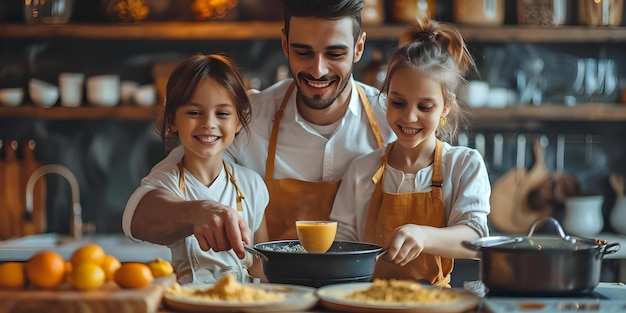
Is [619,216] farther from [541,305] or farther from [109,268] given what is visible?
[109,268]

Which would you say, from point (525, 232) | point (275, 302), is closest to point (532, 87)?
point (525, 232)

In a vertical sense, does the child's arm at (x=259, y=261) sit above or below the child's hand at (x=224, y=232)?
below

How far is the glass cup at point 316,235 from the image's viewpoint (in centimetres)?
210

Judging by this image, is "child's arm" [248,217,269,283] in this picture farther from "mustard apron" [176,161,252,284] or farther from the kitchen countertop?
the kitchen countertop

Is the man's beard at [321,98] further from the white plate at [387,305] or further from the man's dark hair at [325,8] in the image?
the white plate at [387,305]

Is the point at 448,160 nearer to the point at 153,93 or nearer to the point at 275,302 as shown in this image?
the point at 275,302

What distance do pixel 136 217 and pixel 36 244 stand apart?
1975mm

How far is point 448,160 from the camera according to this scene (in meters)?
2.56

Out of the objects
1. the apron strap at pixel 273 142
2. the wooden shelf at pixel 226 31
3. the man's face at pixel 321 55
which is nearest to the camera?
the man's face at pixel 321 55

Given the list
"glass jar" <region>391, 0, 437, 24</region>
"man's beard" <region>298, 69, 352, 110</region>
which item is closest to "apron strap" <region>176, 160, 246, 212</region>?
"man's beard" <region>298, 69, 352, 110</region>

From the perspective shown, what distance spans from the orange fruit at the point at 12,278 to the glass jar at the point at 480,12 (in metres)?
3.08

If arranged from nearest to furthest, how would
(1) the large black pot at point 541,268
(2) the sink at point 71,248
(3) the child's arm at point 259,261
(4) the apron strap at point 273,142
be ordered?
(1) the large black pot at point 541,268 < (3) the child's arm at point 259,261 < (4) the apron strap at point 273,142 < (2) the sink at point 71,248

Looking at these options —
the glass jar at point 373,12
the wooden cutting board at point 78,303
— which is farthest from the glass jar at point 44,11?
the wooden cutting board at point 78,303

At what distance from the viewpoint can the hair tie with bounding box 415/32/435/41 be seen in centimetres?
263
